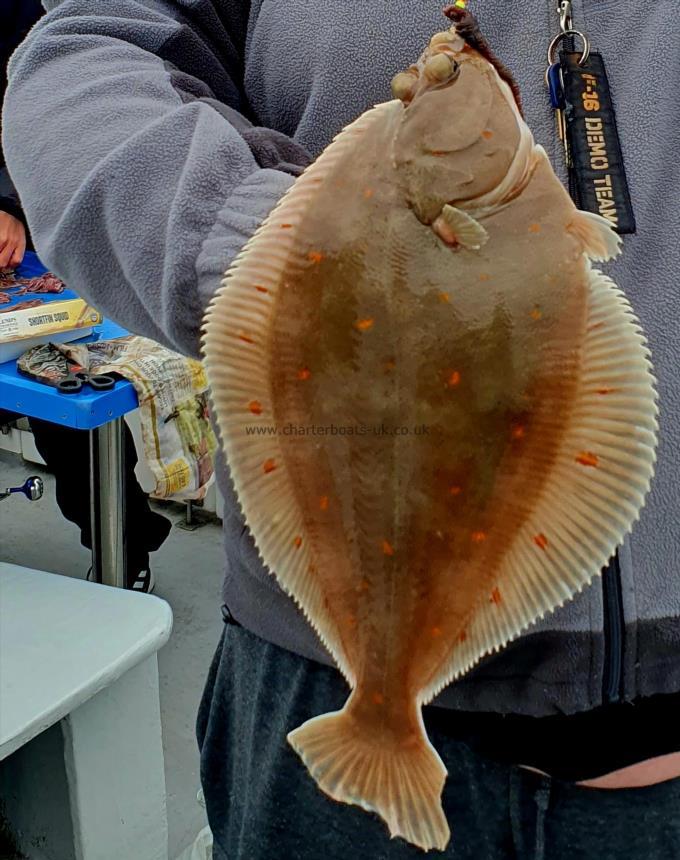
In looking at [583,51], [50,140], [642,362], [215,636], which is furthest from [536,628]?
[215,636]

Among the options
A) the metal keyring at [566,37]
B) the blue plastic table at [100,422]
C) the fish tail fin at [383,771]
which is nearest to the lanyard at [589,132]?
the metal keyring at [566,37]

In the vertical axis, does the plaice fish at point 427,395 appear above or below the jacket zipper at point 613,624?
above

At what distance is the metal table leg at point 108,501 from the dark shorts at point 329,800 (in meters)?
1.54

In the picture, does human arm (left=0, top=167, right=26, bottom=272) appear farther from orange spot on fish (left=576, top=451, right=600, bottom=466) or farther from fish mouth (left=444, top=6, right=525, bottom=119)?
orange spot on fish (left=576, top=451, right=600, bottom=466)

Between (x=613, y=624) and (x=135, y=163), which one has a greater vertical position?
(x=135, y=163)

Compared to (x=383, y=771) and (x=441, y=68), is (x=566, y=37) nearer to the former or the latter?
(x=441, y=68)

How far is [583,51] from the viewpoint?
827mm

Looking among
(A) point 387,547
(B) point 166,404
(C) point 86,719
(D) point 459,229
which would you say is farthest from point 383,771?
(B) point 166,404

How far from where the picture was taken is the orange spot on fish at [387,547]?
0.67 meters

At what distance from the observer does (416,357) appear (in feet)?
2.02

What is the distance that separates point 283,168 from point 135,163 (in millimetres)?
155

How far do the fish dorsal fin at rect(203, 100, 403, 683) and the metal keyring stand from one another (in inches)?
12.0

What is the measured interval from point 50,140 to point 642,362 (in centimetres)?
66

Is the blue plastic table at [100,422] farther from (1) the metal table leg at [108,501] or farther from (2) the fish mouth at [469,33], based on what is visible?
(2) the fish mouth at [469,33]
